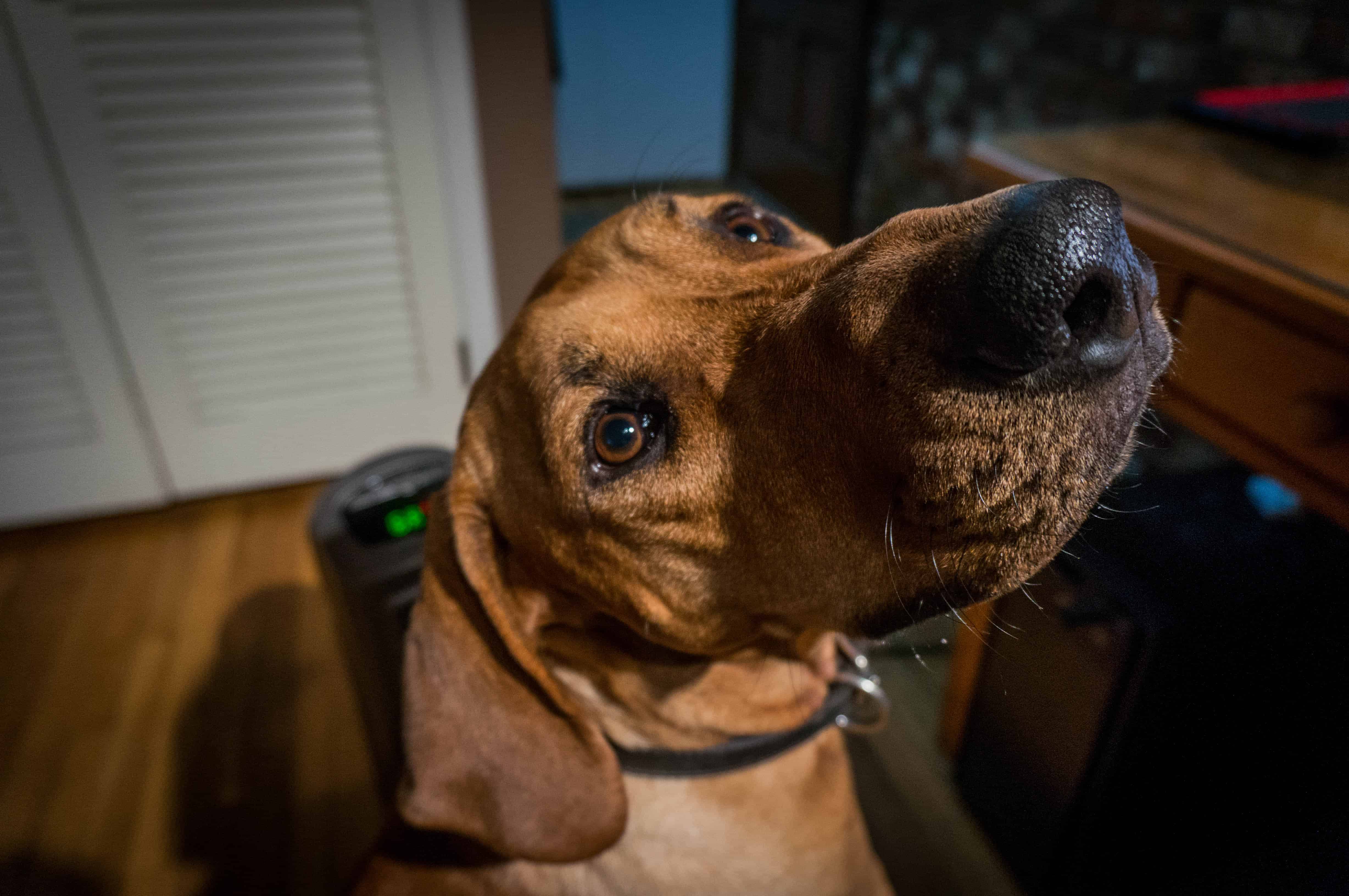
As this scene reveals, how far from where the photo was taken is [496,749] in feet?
3.78

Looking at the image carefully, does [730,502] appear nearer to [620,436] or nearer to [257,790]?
[620,436]

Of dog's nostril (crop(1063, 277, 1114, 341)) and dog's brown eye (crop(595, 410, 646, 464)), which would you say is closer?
dog's nostril (crop(1063, 277, 1114, 341))

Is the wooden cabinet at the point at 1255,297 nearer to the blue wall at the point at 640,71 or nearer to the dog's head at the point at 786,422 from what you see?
the dog's head at the point at 786,422

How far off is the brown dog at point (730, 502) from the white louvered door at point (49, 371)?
2.46 meters

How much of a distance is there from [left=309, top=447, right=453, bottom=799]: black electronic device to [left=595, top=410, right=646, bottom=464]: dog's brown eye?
0.86 meters

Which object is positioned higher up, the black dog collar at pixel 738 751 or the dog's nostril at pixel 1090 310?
the dog's nostril at pixel 1090 310

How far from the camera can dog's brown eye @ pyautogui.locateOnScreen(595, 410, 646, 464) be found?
3.49 ft

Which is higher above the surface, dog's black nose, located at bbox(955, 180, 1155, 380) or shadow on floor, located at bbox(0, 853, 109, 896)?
dog's black nose, located at bbox(955, 180, 1155, 380)

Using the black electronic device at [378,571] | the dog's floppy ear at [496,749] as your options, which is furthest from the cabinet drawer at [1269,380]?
the black electronic device at [378,571]

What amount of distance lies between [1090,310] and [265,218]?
3124mm

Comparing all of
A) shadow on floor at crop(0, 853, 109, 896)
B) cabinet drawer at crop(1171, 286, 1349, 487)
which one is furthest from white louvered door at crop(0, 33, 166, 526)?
cabinet drawer at crop(1171, 286, 1349, 487)

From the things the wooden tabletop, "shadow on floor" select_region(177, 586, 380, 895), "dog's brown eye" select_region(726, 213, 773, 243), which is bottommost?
"shadow on floor" select_region(177, 586, 380, 895)

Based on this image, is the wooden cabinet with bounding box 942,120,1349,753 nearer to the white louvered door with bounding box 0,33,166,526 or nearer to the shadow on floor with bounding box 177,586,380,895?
the shadow on floor with bounding box 177,586,380,895

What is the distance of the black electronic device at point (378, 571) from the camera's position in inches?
72.1
